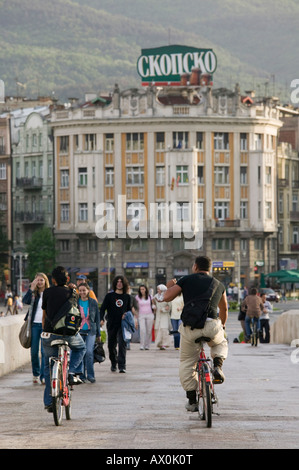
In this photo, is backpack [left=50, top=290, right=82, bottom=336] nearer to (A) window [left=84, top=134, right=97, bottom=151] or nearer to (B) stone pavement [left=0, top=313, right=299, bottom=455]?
(B) stone pavement [left=0, top=313, right=299, bottom=455]

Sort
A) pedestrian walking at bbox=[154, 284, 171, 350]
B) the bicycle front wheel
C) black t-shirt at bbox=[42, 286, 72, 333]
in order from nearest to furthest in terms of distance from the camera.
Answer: the bicycle front wheel → black t-shirt at bbox=[42, 286, 72, 333] → pedestrian walking at bbox=[154, 284, 171, 350]

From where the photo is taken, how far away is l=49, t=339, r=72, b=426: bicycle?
48.3 feet

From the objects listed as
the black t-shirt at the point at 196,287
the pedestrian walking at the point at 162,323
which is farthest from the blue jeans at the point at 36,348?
the pedestrian walking at the point at 162,323

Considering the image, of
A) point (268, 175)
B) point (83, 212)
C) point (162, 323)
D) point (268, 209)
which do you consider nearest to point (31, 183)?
point (83, 212)

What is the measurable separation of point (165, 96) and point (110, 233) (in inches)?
522

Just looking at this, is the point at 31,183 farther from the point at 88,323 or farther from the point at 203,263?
the point at 203,263

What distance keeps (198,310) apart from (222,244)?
96001 millimetres

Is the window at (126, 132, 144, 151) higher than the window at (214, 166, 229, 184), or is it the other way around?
the window at (126, 132, 144, 151)

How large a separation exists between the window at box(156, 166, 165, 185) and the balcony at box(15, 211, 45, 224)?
10830mm

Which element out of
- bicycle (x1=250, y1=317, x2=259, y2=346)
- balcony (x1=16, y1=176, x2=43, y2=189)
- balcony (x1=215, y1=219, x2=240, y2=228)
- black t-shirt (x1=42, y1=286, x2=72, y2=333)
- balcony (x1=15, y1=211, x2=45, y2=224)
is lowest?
bicycle (x1=250, y1=317, x2=259, y2=346)

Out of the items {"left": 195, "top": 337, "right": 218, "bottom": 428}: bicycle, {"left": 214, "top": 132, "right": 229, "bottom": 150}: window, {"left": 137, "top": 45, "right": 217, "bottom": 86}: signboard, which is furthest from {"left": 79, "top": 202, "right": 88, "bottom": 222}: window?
{"left": 195, "top": 337, "right": 218, "bottom": 428}: bicycle

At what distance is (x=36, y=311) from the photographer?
67.7 ft

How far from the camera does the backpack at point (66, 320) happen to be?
15.7 meters

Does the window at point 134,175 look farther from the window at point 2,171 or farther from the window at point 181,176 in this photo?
the window at point 2,171
